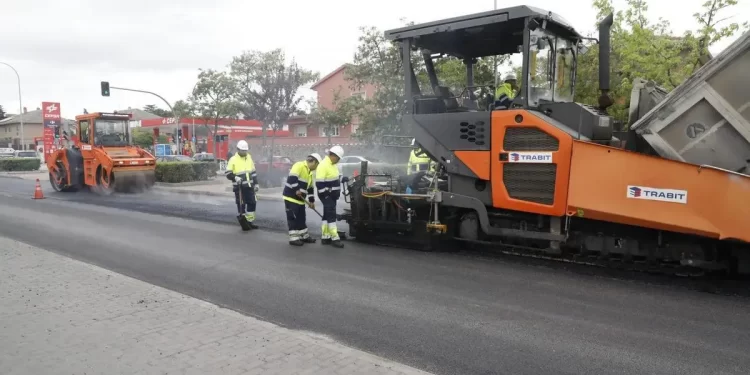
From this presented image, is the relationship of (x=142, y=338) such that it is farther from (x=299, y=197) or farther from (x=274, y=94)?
(x=274, y=94)

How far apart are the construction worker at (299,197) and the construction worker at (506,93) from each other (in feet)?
10.6

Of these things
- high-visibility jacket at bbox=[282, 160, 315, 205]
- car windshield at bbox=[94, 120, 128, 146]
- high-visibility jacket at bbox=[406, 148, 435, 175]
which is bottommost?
high-visibility jacket at bbox=[282, 160, 315, 205]

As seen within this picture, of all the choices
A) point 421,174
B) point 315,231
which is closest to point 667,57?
point 421,174

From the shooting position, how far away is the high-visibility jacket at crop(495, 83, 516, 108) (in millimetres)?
6462

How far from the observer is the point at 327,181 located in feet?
27.0

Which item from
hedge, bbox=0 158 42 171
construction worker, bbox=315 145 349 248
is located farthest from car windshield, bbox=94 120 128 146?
hedge, bbox=0 158 42 171

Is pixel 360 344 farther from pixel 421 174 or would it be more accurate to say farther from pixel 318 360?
pixel 421 174

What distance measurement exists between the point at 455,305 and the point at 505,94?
2.76 metres

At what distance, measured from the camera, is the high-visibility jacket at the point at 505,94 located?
6.46 meters

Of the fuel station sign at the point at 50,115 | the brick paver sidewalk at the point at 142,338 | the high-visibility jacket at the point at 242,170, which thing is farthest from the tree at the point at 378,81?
the fuel station sign at the point at 50,115

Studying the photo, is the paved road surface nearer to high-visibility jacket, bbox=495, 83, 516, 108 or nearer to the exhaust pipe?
high-visibility jacket, bbox=495, 83, 516, 108

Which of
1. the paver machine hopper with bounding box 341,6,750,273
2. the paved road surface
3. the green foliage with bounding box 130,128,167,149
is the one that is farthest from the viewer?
the green foliage with bounding box 130,128,167,149

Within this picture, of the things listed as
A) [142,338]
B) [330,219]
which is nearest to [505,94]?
[330,219]

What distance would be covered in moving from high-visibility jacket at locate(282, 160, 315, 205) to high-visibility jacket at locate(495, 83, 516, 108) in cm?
337
